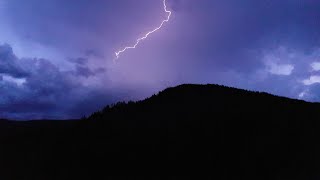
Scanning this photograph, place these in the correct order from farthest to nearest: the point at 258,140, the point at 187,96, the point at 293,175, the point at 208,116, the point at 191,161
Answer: the point at 187,96 < the point at 208,116 < the point at 258,140 < the point at 191,161 < the point at 293,175

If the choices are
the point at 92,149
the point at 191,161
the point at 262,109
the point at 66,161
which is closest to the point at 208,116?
the point at 262,109

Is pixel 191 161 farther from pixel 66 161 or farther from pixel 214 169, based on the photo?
pixel 66 161

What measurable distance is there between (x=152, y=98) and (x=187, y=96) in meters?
2.68

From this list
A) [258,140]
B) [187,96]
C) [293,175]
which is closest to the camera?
[293,175]

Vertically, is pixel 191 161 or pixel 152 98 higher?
pixel 152 98

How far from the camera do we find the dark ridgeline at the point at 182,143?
18.2 metres

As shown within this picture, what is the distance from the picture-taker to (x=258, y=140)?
2022 cm

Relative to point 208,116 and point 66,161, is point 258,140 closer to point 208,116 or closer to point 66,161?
point 208,116

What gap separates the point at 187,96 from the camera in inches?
1112

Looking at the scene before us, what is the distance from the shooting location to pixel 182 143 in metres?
20.4

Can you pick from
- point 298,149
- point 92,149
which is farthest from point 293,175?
point 92,149

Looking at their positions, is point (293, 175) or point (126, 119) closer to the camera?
point (293, 175)

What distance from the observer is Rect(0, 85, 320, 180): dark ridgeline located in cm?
1817

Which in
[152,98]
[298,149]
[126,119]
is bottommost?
[298,149]
